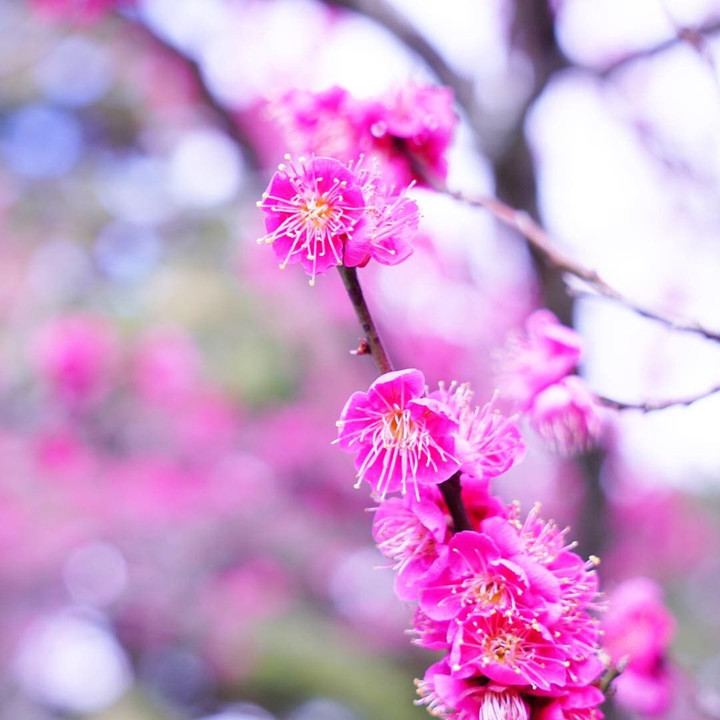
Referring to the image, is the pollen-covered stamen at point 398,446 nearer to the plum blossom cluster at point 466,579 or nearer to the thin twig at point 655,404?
the plum blossom cluster at point 466,579

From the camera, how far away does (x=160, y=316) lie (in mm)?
3430

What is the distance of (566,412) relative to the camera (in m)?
0.80

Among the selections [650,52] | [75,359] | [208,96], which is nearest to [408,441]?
[650,52]

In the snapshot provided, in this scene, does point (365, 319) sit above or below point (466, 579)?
above

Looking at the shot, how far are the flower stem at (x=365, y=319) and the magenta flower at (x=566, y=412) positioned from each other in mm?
258

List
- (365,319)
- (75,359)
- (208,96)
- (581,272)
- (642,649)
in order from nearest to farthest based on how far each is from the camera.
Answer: (365,319)
(581,272)
(642,649)
(75,359)
(208,96)

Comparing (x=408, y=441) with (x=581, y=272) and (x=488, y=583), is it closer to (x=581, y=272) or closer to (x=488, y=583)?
(x=488, y=583)

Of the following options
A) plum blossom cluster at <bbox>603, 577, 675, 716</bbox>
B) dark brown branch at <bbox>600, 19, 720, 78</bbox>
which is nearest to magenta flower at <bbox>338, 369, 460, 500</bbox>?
plum blossom cluster at <bbox>603, 577, 675, 716</bbox>

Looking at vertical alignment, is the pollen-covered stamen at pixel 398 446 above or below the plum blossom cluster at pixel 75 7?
below

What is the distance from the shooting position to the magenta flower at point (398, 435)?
59 centimetres

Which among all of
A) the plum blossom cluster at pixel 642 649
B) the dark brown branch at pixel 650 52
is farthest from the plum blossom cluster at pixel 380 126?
the plum blossom cluster at pixel 642 649

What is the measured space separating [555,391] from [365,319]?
0.98ft

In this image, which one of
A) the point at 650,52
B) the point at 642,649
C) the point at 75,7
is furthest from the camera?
the point at 75,7

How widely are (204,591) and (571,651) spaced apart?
315cm
